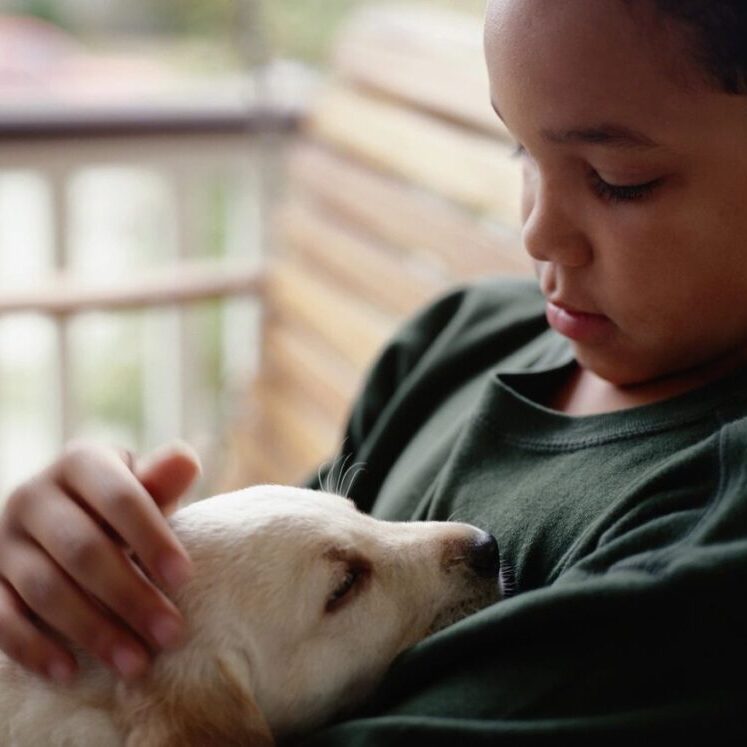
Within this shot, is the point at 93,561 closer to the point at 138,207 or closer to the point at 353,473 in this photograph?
the point at 353,473

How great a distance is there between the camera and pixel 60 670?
795 mm

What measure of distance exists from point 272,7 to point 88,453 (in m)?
2.28

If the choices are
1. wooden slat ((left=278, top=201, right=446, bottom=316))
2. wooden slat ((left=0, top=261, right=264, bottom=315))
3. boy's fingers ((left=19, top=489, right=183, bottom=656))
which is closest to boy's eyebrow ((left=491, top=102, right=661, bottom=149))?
boy's fingers ((left=19, top=489, right=183, bottom=656))

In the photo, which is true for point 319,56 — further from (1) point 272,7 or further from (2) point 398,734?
(2) point 398,734

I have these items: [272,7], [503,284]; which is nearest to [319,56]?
[272,7]

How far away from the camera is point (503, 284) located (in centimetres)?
117

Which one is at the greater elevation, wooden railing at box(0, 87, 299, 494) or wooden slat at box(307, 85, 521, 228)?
wooden slat at box(307, 85, 521, 228)

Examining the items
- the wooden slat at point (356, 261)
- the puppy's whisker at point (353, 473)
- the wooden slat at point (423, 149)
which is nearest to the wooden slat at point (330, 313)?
the wooden slat at point (356, 261)

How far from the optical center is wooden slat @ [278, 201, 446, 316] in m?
1.93

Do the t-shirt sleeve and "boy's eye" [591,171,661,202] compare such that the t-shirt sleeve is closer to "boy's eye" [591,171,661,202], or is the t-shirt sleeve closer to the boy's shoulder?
"boy's eye" [591,171,661,202]

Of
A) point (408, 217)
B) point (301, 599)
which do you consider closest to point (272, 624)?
point (301, 599)

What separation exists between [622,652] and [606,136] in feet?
1.04

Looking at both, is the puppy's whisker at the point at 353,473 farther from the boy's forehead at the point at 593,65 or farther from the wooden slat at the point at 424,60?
the wooden slat at the point at 424,60

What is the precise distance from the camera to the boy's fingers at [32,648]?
797mm
